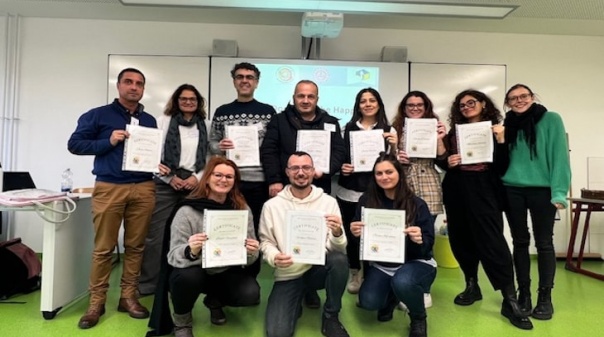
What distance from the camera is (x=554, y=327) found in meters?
2.42

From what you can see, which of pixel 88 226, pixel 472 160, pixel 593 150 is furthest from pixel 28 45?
pixel 593 150

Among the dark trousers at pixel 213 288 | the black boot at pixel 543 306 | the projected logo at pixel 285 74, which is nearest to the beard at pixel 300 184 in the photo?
the dark trousers at pixel 213 288

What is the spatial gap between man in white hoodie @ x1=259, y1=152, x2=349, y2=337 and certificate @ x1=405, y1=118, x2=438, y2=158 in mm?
722

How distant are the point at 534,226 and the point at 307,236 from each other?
5.03ft

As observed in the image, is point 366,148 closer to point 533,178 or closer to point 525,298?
point 533,178

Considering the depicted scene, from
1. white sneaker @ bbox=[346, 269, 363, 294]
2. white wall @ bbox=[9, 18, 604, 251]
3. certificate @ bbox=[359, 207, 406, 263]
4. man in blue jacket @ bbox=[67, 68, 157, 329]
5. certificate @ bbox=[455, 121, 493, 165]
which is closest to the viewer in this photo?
certificate @ bbox=[359, 207, 406, 263]

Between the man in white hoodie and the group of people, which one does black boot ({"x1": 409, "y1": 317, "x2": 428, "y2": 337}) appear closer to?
the group of people

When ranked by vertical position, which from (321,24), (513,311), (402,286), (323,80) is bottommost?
(513,311)

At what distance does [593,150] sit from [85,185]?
237 inches

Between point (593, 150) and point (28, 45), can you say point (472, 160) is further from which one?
point (28, 45)

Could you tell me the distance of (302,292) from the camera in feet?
7.52

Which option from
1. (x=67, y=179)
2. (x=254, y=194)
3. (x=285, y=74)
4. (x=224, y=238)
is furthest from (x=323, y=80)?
(x=67, y=179)

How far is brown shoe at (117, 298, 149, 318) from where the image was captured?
2453mm

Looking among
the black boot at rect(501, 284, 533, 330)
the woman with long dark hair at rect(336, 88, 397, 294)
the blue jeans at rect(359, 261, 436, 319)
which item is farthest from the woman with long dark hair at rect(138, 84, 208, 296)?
the black boot at rect(501, 284, 533, 330)
